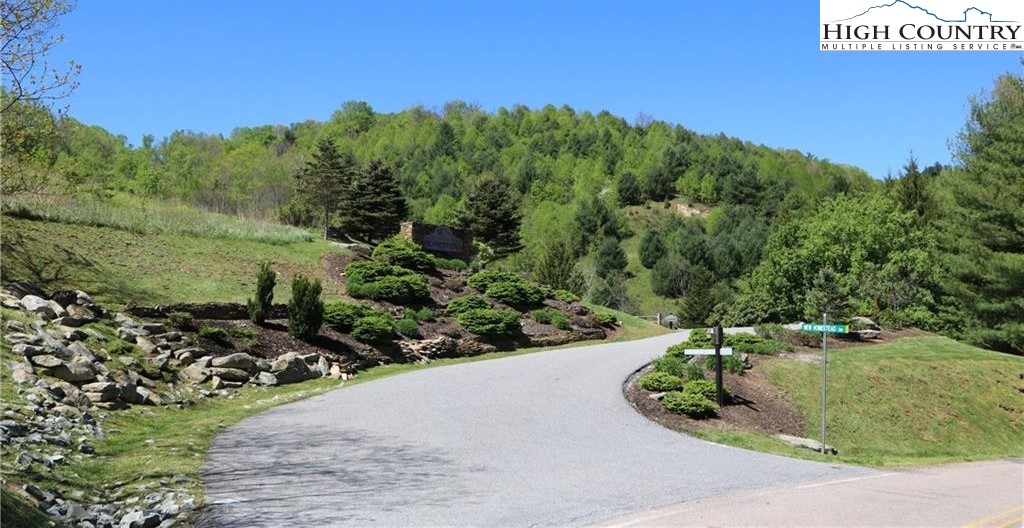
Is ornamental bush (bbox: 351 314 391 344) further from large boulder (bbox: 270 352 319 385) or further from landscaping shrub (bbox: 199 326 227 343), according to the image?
landscaping shrub (bbox: 199 326 227 343)

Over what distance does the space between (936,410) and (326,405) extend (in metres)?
16.2

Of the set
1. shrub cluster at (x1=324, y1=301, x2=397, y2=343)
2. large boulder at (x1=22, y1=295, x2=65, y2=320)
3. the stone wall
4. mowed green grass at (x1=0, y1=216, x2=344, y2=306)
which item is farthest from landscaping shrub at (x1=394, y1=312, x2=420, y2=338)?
the stone wall

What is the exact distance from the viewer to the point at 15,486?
7180 mm

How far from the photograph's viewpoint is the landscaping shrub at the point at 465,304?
89.7ft

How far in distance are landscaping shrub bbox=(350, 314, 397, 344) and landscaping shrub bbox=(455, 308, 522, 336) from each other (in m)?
4.30

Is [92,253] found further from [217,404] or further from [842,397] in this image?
[842,397]

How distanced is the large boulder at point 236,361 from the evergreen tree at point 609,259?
61.3 meters

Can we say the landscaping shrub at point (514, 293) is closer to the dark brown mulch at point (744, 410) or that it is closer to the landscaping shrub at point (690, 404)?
the dark brown mulch at point (744, 410)

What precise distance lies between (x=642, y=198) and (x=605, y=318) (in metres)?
73.5

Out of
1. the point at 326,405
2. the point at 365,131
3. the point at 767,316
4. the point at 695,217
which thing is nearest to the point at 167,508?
the point at 326,405

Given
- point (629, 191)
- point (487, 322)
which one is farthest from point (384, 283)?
point (629, 191)

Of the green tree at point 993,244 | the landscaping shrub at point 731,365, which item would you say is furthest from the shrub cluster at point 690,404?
the green tree at point 993,244

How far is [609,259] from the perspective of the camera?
7769cm

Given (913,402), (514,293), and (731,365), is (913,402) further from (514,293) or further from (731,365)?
(514,293)
